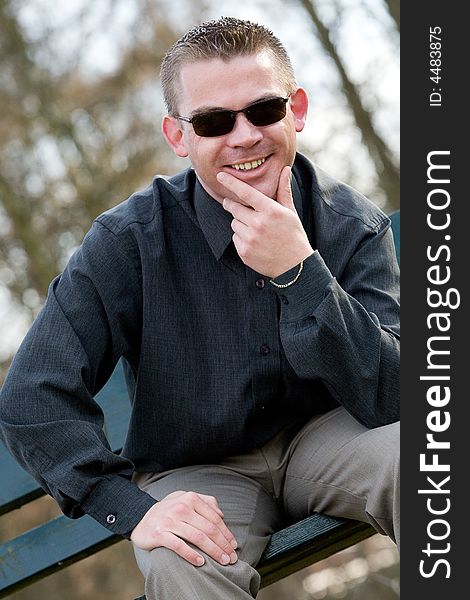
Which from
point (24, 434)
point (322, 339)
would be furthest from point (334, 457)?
point (24, 434)

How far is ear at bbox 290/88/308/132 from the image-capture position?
10.3 ft

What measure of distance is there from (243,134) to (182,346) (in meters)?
0.59

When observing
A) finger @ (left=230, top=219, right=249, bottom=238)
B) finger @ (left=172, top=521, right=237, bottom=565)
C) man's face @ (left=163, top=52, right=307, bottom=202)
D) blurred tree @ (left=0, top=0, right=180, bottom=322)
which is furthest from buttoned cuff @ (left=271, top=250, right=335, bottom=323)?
blurred tree @ (left=0, top=0, right=180, bottom=322)

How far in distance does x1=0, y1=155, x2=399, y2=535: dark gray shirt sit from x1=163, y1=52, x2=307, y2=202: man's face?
18 centimetres

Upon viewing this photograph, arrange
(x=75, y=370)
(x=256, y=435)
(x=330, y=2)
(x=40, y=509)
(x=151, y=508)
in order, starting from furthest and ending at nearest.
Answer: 1. (x=40, y=509)
2. (x=330, y=2)
3. (x=256, y=435)
4. (x=75, y=370)
5. (x=151, y=508)

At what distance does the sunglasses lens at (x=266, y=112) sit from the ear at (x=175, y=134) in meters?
0.27

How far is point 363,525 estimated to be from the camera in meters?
2.87

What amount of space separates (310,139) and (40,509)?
15.0 feet

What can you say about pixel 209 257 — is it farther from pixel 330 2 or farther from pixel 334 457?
pixel 330 2

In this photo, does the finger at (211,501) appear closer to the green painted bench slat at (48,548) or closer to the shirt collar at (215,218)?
the shirt collar at (215,218)

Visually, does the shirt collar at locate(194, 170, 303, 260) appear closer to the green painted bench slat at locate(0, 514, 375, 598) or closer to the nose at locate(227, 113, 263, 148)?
the nose at locate(227, 113, 263, 148)

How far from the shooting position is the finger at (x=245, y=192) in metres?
2.77

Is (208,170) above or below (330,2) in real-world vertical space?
below

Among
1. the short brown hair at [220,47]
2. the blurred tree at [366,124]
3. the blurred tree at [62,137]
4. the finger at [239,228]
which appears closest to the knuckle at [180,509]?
the finger at [239,228]
